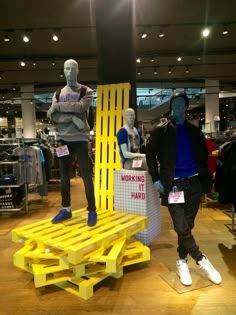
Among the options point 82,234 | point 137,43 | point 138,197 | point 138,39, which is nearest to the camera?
point 82,234

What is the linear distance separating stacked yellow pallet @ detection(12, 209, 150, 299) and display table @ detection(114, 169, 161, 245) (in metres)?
0.22

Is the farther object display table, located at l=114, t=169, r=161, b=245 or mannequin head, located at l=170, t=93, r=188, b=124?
display table, located at l=114, t=169, r=161, b=245

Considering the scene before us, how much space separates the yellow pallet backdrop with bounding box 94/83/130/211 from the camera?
381cm

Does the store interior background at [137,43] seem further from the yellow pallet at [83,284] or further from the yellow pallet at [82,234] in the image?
the yellow pallet at [83,284]

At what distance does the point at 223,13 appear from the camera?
6891mm

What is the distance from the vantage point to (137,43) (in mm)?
8961

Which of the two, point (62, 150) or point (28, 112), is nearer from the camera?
point (62, 150)

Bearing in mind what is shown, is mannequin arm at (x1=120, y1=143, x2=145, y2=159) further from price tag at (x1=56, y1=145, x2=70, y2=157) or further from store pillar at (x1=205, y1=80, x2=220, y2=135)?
store pillar at (x1=205, y1=80, x2=220, y2=135)

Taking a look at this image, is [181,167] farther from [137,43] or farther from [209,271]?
[137,43]

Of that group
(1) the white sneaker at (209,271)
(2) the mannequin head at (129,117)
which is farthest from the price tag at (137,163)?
(1) the white sneaker at (209,271)

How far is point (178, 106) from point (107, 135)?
1593 mm

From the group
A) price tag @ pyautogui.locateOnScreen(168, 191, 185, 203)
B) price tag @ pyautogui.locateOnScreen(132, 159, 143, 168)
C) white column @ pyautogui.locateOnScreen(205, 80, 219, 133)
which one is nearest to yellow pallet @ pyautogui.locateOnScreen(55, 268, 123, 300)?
price tag @ pyautogui.locateOnScreen(168, 191, 185, 203)

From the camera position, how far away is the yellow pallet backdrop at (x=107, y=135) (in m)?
3.81

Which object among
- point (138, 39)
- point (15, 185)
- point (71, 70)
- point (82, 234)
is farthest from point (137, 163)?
point (138, 39)
